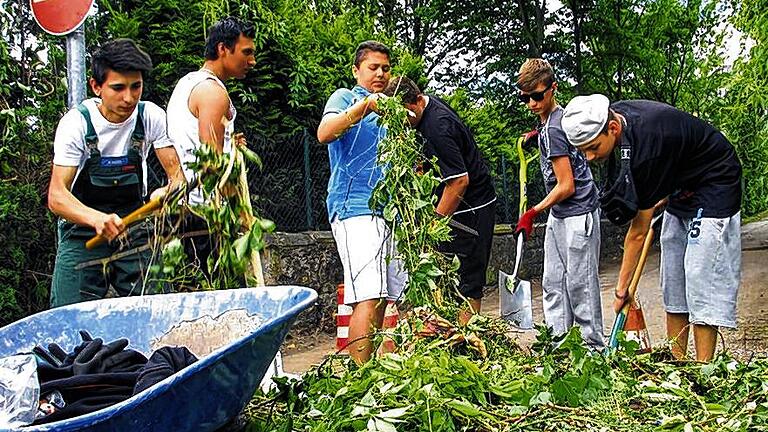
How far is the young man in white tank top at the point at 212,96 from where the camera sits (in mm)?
3875

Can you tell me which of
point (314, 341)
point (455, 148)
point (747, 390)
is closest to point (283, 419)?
point (747, 390)

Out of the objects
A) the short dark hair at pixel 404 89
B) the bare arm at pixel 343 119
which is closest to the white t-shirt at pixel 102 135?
the bare arm at pixel 343 119

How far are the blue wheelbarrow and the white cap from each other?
215 centimetres

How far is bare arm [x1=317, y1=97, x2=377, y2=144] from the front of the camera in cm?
402

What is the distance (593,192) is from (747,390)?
109 inches

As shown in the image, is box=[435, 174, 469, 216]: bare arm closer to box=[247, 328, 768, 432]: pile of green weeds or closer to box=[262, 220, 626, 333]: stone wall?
box=[247, 328, 768, 432]: pile of green weeds

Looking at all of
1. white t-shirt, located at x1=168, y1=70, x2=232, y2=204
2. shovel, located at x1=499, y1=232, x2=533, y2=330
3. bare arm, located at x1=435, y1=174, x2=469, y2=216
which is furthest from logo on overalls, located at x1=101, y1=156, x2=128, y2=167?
shovel, located at x1=499, y1=232, x2=533, y2=330

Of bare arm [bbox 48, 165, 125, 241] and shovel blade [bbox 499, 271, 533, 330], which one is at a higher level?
bare arm [bbox 48, 165, 125, 241]

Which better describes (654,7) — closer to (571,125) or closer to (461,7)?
(461,7)

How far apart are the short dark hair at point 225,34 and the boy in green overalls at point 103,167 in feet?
1.12

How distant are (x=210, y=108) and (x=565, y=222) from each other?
2.37 m

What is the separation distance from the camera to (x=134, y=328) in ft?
8.93

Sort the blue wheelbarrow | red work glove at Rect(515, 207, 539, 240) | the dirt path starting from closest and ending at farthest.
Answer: the blue wheelbarrow < red work glove at Rect(515, 207, 539, 240) < the dirt path

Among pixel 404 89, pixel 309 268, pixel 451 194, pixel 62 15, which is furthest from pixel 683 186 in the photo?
pixel 309 268
